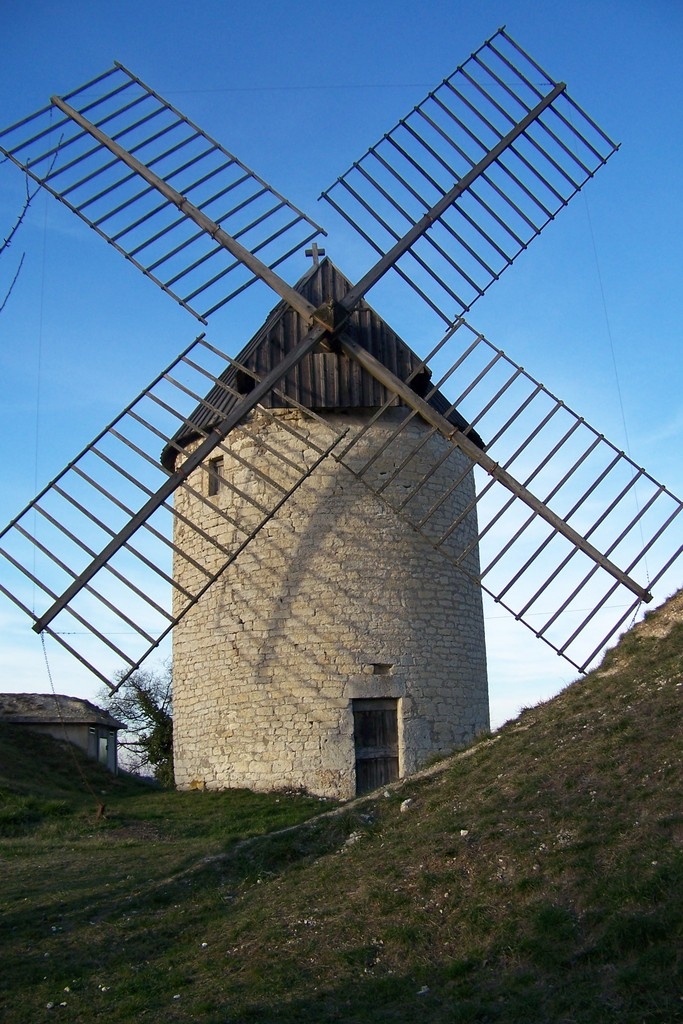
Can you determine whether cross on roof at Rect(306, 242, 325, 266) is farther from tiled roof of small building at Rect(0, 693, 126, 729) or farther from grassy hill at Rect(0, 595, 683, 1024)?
tiled roof of small building at Rect(0, 693, 126, 729)

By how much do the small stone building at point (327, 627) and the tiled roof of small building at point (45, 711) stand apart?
441 cm

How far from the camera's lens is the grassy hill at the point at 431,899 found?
6039 millimetres

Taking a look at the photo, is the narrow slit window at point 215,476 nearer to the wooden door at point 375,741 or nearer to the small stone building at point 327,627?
the small stone building at point 327,627

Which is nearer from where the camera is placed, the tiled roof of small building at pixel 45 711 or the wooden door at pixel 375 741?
the wooden door at pixel 375 741

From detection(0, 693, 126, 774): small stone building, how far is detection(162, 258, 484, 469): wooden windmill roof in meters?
7.02

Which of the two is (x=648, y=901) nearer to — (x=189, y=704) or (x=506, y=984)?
(x=506, y=984)

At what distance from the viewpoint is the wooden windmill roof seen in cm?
1431

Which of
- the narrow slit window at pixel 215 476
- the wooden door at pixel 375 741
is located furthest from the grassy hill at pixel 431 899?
the narrow slit window at pixel 215 476

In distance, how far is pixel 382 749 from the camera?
45.3 ft

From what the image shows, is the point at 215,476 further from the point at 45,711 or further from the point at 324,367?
the point at 45,711

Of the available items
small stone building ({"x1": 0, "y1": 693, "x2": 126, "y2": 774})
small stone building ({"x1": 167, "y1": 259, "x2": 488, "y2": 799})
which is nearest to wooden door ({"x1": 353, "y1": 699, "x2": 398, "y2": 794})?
small stone building ({"x1": 167, "y1": 259, "x2": 488, "y2": 799})

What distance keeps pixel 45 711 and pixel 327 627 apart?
7.58 metres

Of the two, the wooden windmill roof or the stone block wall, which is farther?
the wooden windmill roof

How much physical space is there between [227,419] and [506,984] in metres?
8.73
